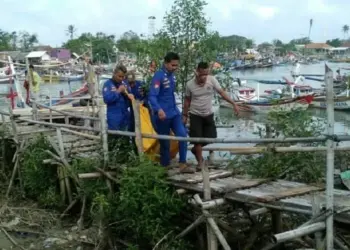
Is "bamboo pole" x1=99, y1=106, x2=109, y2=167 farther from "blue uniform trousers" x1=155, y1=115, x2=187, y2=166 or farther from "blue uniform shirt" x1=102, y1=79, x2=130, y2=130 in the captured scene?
"blue uniform trousers" x1=155, y1=115, x2=187, y2=166

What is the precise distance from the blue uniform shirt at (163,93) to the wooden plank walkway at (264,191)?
81 cm

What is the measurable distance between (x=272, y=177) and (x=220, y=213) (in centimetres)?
77

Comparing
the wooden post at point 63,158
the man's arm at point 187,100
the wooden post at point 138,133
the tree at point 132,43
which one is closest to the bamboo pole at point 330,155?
the man's arm at point 187,100

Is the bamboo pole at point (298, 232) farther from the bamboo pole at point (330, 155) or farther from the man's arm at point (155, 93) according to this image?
the man's arm at point (155, 93)

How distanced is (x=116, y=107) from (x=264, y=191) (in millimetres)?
2712

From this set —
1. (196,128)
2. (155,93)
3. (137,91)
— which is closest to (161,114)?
(155,93)

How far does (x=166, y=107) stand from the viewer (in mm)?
6789

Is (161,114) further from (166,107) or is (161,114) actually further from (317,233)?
(317,233)

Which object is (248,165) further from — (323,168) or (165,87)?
(165,87)

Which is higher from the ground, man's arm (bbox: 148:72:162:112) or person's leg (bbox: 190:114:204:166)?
man's arm (bbox: 148:72:162:112)

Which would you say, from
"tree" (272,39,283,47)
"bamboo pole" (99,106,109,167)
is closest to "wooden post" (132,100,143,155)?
"bamboo pole" (99,106,109,167)

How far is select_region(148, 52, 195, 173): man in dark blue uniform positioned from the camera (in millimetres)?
6547

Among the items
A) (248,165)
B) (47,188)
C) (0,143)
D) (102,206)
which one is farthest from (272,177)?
(0,143)

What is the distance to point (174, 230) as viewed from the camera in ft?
20.6
